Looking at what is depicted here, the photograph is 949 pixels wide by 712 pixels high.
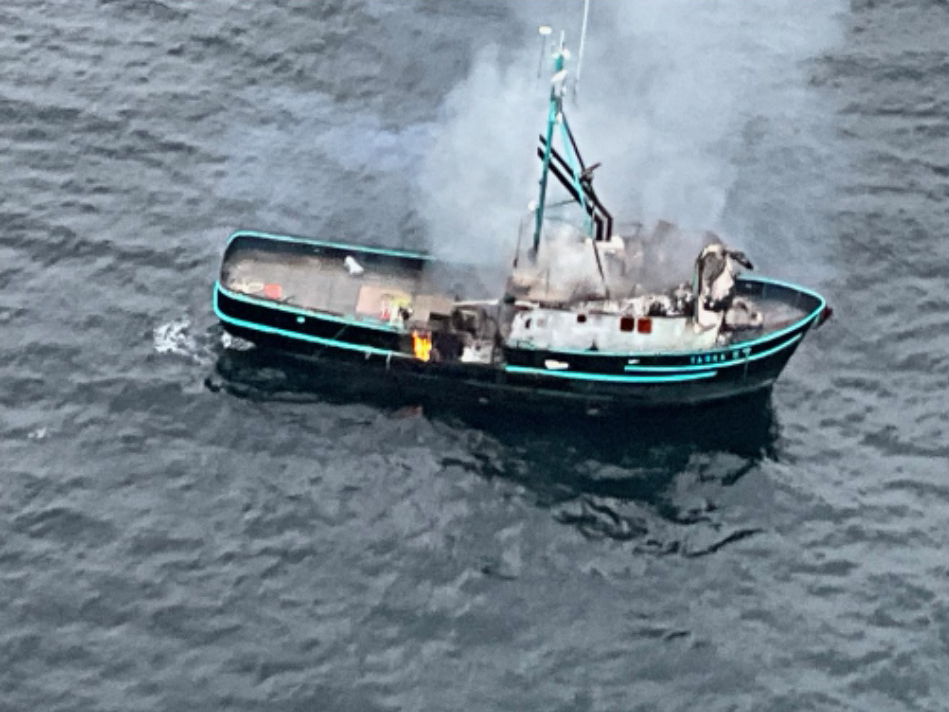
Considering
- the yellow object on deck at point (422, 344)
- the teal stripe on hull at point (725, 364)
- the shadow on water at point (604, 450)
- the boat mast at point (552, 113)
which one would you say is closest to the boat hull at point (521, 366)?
the teal stripe on hull at point (725, 364)

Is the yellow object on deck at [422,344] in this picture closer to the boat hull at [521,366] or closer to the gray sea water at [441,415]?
the boat hull at [521,366]

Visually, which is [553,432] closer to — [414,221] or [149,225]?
[414,221]

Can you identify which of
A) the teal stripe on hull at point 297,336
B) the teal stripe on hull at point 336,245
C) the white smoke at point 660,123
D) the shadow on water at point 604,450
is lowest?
the shadow on water at point 604,450

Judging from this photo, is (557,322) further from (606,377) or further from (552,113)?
(552,113)

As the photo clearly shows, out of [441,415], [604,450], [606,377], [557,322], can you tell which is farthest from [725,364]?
[441,415]

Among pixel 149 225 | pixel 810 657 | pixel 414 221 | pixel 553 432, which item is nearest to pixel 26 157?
pixel 149 225

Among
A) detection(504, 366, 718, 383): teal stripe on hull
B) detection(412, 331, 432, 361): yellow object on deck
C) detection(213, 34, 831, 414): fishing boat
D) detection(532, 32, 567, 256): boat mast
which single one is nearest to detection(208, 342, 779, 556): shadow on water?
detection(213, 34, 831, 414): fishing boat
